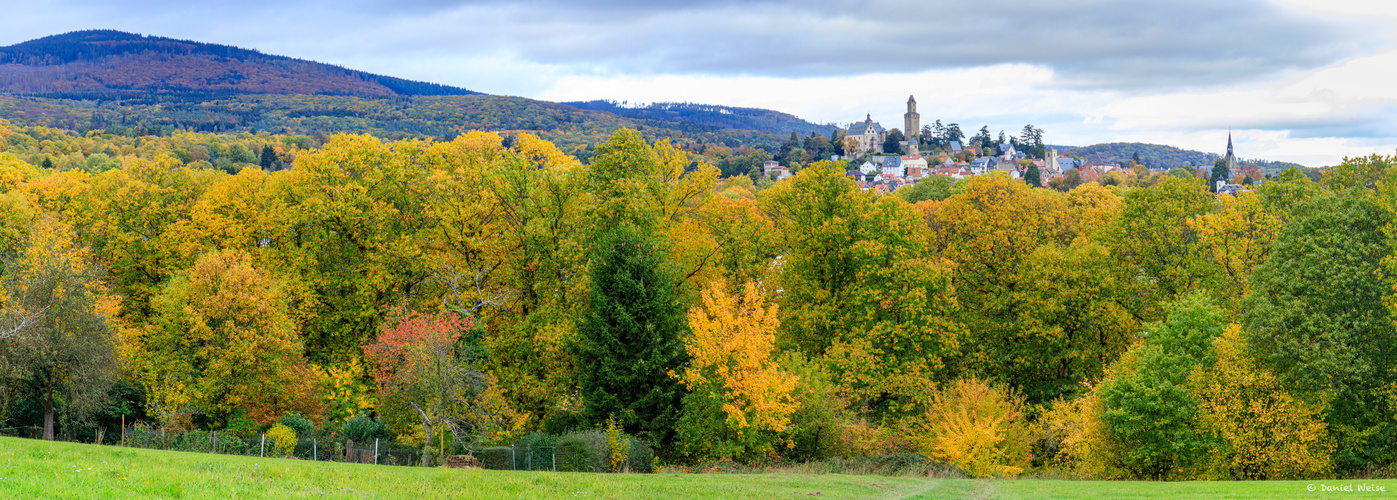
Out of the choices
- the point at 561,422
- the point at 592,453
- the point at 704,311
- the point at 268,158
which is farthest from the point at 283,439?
the point at 268,158

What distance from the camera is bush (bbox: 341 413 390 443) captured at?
29.5m

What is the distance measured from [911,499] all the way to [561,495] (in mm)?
7614

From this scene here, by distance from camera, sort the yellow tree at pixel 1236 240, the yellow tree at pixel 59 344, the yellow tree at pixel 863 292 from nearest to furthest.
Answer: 1. the yellow tree at pixel 59 344
2. the yellow tree at pixel 863 292
3. the yellow tree at pixel 1236 240

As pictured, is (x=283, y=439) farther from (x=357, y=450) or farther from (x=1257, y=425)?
(x=1257, y=425)

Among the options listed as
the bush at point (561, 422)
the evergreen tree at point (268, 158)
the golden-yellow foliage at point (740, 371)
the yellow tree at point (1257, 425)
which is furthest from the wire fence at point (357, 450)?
the evergreen tree at point (268, 158)

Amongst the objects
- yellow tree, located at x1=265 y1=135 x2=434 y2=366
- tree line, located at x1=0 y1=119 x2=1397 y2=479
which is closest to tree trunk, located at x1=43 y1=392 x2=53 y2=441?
tree line, located at x1=0 y1=119 x2=1397 y2=479

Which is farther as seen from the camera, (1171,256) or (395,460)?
(1171,256)

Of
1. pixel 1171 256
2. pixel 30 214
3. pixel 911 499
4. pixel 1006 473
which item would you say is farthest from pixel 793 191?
pixel 30 214

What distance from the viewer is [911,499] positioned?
1911 cm

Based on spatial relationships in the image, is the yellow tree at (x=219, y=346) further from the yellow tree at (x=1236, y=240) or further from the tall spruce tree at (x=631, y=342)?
the yellow tree at (x=1236, y=240)

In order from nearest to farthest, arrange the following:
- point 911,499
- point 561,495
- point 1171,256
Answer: point 561,495 → point 911,499 → point 1171,256

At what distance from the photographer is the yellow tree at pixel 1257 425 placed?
83.4 feet

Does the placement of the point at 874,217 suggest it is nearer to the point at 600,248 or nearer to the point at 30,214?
the point at 600,248

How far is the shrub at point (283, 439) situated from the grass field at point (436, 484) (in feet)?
26.7
